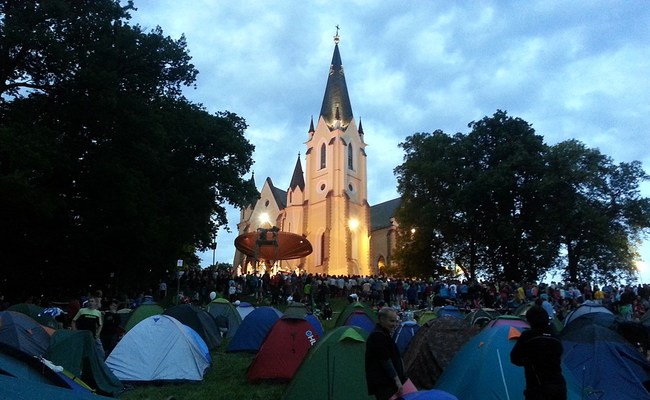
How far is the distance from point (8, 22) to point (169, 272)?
1701 cm

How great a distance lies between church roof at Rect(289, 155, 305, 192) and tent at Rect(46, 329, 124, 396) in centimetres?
5425

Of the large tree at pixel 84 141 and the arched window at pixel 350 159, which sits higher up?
the arched window at pixel 350 159

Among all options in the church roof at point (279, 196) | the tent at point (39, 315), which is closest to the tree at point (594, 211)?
the tent at point (39, 315)

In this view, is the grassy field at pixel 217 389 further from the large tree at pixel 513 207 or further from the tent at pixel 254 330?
the large tree at pixel 513 207

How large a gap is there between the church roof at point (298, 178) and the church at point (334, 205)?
0.40ft

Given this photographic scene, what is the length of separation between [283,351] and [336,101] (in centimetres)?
5572

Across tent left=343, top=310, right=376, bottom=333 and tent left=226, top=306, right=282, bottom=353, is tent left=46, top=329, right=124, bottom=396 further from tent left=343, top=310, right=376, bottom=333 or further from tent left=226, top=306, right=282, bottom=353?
tent left=343, top=310, right=376, bottom=333

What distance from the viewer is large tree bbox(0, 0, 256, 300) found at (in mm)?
20438

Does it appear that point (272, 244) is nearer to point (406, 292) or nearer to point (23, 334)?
point (406, 292)

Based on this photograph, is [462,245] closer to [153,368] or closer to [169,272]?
[169,272]

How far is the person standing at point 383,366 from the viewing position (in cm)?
521

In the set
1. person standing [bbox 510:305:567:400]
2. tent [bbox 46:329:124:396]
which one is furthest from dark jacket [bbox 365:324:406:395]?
tent [bbox 46:329:124:396]

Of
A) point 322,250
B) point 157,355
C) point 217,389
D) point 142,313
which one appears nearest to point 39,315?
point 142,313

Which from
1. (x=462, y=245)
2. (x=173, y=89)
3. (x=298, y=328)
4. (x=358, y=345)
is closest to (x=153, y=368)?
(x=298, y=328)
